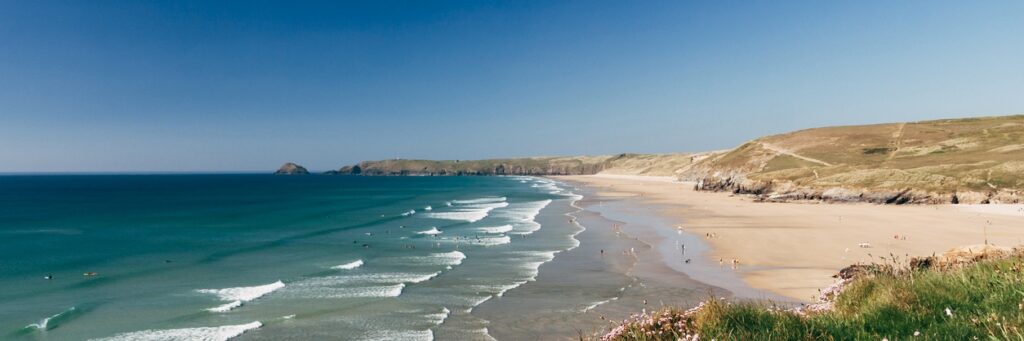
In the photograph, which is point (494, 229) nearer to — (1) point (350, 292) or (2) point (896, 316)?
(1) point (350, 292)

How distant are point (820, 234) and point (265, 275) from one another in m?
39.2

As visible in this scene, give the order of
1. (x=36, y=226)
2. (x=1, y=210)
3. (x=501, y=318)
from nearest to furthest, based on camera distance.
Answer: (x=501, y=318), (x=36, y=226), (x=1, y=210)

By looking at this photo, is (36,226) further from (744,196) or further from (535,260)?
(744,196)

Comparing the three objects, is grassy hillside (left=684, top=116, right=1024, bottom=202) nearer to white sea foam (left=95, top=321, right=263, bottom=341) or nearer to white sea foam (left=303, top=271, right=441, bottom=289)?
white sea foam (left=303, top=271, right=441, bottom=289)

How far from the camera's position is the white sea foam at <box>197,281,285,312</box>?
24900 millimetres

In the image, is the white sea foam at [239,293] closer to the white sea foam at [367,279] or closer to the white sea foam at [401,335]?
the white sea foam at [367,279]

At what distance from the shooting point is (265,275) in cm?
3253

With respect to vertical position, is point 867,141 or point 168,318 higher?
point 867,141

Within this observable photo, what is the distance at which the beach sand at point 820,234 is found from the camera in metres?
30.5

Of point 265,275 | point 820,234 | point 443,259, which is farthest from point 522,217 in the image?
point 265,275

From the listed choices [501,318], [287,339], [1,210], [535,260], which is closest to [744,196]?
[535,260]

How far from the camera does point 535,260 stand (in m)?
35.7

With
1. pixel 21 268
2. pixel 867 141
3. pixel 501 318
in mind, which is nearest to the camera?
pixel 501 318

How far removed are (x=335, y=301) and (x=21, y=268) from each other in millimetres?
23614
